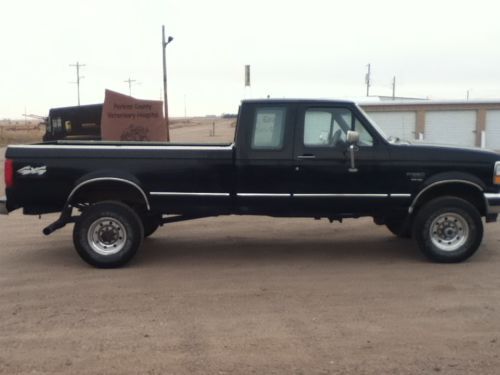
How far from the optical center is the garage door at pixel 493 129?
30672 millimetres

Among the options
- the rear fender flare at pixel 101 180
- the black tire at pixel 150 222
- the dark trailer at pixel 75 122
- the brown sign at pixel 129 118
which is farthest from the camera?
the dark trailer at pixel 75 122

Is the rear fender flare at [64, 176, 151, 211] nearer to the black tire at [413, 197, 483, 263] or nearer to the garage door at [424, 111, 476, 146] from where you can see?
the black tire at [413, 197, 483, 263]

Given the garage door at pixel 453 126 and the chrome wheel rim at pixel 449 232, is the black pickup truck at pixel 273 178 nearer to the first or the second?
the chrome wheel rim at pixel 449 232

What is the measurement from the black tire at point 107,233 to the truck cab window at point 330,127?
7.45 feet

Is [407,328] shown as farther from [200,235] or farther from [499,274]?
[200,235]

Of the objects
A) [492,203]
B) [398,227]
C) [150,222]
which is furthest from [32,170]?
[492,203]

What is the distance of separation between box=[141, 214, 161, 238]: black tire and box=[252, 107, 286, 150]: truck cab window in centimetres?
175

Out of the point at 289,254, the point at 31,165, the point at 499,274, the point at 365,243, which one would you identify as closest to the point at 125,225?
the point at 31,165

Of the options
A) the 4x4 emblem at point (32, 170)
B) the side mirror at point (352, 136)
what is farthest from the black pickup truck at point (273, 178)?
the side mirror at point (352, 136)

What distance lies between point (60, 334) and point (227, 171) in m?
2.96

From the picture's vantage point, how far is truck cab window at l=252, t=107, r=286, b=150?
24.6 ft

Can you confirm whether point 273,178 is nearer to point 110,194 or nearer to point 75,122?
point 110,194

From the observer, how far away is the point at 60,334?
16.9 ft

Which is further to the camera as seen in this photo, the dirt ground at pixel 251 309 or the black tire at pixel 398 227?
the black tire at pixel 398 227
